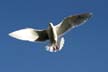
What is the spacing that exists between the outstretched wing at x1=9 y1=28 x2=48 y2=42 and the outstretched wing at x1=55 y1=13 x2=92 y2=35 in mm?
716

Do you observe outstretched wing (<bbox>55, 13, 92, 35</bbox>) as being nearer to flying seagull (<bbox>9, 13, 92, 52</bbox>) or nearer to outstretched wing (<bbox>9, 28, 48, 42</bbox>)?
flying seagull (<bbox>9, 13, 92, 52</bbox>)

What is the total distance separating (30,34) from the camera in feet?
37.2

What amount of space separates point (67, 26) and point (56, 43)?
110 centimetres

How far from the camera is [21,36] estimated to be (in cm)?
1072

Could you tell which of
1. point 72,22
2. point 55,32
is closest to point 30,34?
point 55,32

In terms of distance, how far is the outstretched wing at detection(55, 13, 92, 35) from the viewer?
10.6m

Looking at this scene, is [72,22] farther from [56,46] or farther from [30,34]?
[30,34]

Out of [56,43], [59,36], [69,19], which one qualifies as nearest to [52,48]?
[56,43]

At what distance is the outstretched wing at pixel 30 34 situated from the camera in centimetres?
1060

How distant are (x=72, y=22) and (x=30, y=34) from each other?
1.91 m

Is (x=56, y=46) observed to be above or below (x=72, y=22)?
below

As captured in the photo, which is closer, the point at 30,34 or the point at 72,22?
the point at 72,22

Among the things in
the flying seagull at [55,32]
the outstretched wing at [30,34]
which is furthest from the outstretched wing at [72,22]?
the outstretched wing at [30,34]

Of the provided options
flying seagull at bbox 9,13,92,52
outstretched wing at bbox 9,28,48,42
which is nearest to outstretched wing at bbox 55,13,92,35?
flying seagull at bbox 9,13,92,52
